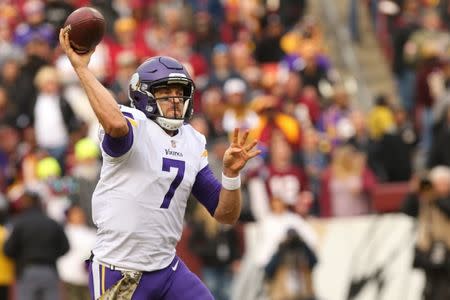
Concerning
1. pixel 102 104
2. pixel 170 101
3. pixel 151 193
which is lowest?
pixel 151 193

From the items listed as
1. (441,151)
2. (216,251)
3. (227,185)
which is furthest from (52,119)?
(227,185)

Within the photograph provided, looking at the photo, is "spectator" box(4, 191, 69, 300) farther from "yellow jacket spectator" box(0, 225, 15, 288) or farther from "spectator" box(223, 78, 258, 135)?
"spectator" box(223, 78, 258, 135)

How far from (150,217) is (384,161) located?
31.0ft

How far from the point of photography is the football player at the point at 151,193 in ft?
23.7

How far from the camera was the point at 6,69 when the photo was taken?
1753 centimetres

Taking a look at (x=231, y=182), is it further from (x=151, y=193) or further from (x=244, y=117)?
(x=244, y=117)

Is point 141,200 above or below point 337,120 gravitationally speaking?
above

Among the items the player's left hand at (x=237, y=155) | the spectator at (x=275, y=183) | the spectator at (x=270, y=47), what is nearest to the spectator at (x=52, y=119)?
the spectator at (x=275, y=183)

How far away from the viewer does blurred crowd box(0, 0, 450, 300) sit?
44.8 feet

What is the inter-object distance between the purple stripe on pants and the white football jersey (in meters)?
0.05

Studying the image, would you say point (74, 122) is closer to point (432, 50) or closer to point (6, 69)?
point (6, 69)

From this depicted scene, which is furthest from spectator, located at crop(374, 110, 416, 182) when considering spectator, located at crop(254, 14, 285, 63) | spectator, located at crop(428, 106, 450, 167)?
spectator, located at crop(254, 14, 285, 63)

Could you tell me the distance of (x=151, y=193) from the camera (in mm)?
7270

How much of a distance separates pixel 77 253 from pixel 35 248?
0.64m
